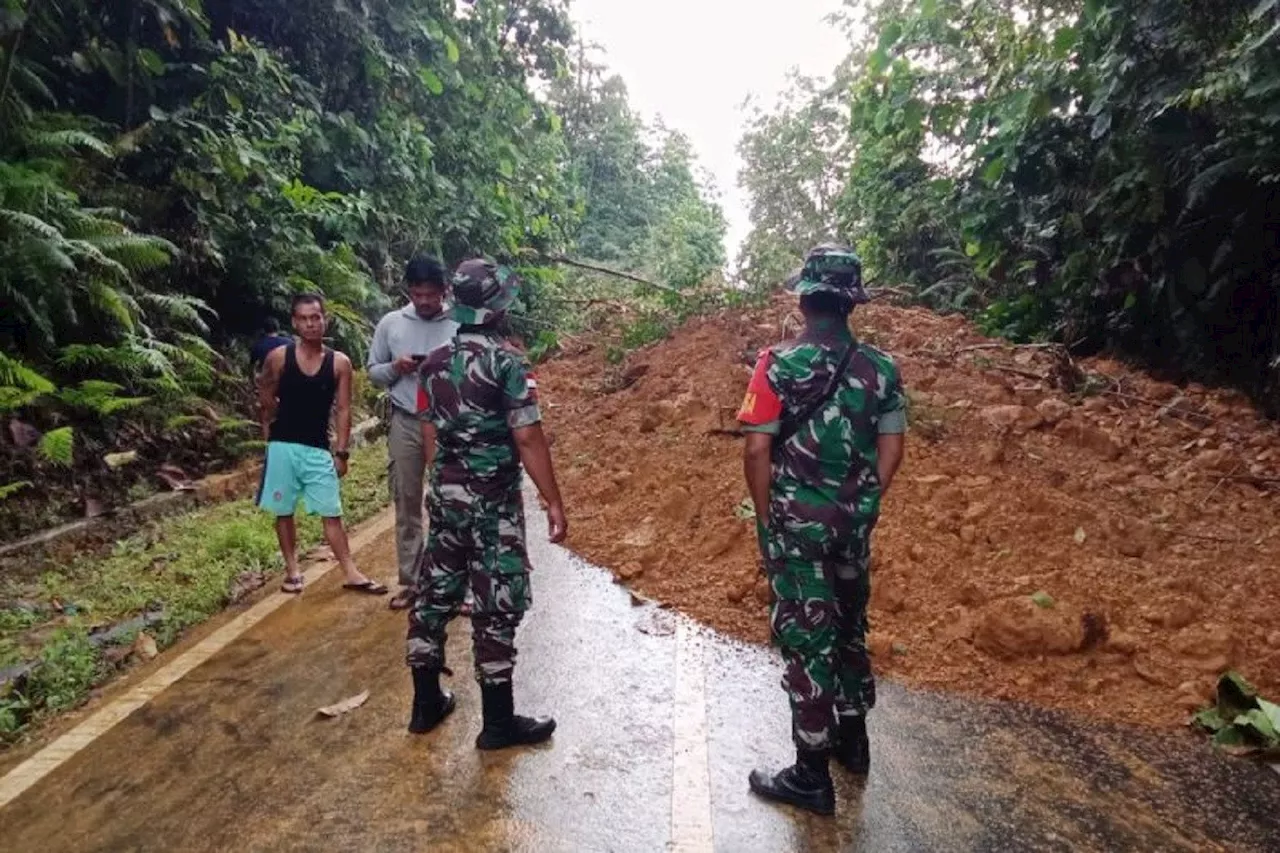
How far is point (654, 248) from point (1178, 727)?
22013 millimetres

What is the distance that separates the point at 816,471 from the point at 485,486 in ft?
4.03

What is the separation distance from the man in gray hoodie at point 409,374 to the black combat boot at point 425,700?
138 centimetres

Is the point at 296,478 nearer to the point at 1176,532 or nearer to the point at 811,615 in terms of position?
the point at 811,615

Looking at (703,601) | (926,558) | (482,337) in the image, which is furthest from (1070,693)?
(482,337)

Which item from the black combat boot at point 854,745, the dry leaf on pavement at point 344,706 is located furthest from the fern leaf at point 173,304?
the black combat boot at point 854,745

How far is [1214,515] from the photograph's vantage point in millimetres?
5430

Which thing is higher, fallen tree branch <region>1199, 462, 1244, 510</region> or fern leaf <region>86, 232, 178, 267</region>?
fern leaf <region>86, 232, 178, 267</region>

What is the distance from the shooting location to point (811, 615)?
2967mm

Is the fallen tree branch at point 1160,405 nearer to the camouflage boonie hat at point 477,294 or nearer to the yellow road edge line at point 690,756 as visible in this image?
the yellow road edge line at point 690,756

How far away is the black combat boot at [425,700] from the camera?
3422 millimetres

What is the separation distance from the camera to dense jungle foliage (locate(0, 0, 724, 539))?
6543mm

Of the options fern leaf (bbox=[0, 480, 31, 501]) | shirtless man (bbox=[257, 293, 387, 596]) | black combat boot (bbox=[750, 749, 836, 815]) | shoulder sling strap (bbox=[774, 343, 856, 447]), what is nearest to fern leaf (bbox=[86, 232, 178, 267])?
fern leaf (bbox=[0, 480, 31, 501])

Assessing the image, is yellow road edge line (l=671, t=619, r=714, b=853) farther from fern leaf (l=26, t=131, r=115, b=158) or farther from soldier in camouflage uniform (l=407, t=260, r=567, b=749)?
fern leaf (l=26, t=131, r=115, b=158)

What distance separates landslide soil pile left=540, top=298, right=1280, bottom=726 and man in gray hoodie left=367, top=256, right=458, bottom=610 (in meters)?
1.32
